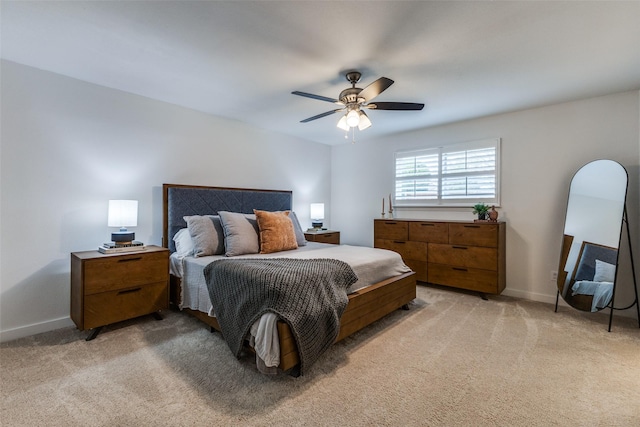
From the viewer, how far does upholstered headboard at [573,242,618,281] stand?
9.11 feet

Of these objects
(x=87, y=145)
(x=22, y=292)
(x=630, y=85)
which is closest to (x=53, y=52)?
(x=87, y=145)

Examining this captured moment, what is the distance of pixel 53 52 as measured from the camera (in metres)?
2.23

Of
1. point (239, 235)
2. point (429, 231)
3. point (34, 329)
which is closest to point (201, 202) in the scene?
point (239, 235)

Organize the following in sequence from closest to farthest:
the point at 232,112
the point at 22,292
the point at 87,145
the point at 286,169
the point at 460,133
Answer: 1. the point at 22,292
2. the point at 87,145
3. the point at 232,112
4. the point at 460,133
5. the point at 286,169

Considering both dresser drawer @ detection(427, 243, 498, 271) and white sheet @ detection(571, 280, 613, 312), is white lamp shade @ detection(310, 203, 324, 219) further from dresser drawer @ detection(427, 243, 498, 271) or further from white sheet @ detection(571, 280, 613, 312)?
white sheet @ detection(571, 280, 613, 312)

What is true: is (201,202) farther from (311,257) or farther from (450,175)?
(450,175)

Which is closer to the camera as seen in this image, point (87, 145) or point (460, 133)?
point (87, 145)

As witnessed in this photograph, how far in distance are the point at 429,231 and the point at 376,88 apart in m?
2.21

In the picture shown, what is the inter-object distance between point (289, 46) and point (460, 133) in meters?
2.87

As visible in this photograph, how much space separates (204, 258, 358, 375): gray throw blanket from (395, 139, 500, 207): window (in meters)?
2.60

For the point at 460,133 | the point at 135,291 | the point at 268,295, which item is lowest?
the point at 135,291

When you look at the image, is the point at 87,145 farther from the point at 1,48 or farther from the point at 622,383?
the point at 622,383

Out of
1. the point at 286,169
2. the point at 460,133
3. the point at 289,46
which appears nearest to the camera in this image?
the point at 289,46

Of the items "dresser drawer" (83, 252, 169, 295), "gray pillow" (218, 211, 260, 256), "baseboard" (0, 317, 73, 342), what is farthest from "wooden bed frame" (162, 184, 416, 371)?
"baseboard" (0, 317, 73, 342)
